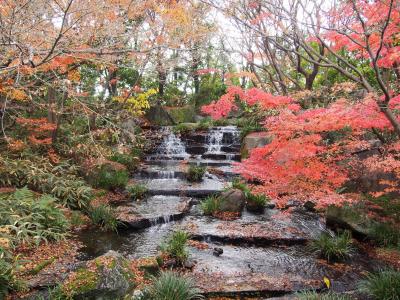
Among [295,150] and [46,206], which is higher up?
[295,150]

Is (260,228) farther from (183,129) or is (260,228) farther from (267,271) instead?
(183,129)

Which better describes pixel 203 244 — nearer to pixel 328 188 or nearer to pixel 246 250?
pixel 246 250

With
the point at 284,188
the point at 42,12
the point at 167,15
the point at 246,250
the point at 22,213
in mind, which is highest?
the point at 167,15

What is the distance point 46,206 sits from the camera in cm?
813

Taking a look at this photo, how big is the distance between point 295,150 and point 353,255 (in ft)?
9.33

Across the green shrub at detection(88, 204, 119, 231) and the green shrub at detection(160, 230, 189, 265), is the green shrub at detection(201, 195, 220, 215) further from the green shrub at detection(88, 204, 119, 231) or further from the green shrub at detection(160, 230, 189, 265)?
the green shrub at detection(160, 230, 189, 265)

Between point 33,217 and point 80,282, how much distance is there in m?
2.98

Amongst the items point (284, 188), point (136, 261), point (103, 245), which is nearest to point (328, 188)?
point (284, 188)

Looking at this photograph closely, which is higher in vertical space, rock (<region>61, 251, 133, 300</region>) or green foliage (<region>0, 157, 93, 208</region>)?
green foliage (<region>0, 157, 93, 208</region>)

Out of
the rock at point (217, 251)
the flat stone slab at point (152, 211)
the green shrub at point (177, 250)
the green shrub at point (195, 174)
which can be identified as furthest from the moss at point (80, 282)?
the green shrub at point (195, 174)

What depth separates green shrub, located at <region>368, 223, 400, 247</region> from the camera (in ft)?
27.3

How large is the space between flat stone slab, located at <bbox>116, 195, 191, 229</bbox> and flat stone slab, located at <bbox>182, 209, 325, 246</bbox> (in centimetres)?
57

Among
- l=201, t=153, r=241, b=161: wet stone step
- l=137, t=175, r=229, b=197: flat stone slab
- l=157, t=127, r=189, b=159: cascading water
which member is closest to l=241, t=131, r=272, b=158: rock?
l=201, t=153, r=241, b=161: wet stone step

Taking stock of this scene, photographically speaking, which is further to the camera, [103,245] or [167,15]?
[167,15]
